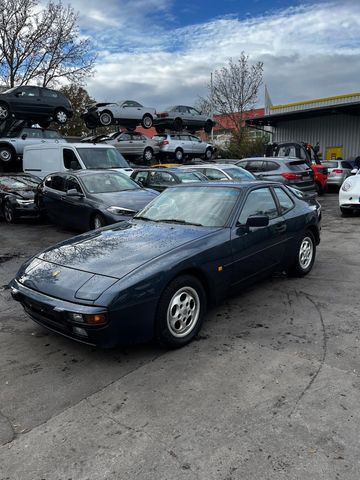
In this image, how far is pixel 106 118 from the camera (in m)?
19.7

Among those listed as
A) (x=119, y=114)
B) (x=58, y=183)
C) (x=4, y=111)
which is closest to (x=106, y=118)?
(x=119, y=114)

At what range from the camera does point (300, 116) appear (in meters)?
29.8

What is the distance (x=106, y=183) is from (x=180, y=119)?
46.8 feet

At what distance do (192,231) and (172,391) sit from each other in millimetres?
1686

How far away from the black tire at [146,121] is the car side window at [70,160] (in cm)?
980

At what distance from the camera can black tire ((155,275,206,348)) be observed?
3.51m

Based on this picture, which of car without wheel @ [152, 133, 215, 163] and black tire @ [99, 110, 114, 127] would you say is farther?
car without wheel @ [152, 133, 215, 163]

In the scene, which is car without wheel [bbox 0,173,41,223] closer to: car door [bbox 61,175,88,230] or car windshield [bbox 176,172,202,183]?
car door [bbox 61,175,88,230]

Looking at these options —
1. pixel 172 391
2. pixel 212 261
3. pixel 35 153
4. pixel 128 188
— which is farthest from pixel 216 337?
pixel 35 153

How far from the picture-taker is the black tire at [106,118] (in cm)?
1953

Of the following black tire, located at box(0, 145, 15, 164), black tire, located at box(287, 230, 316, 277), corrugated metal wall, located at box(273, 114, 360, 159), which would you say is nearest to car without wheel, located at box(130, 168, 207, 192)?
black tire, located at box(287, 230, 316, 277)

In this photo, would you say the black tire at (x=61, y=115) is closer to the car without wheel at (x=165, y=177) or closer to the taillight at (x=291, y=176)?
the car without wheel at (x=165, y=177)

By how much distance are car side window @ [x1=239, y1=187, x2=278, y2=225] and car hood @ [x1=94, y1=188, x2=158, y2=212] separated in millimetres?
3564

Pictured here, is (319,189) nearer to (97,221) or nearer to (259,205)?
(97,221)
